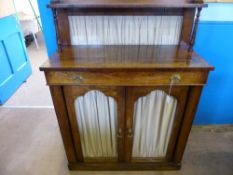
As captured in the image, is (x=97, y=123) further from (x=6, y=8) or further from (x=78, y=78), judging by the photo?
(x=6, y=8)

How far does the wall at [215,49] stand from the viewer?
1.27m

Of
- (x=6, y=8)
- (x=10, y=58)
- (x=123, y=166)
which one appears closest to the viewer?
(x=123, y=166)

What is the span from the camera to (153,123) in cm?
121

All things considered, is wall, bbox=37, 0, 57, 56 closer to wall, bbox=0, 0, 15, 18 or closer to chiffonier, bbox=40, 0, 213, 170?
chiffonier, bbox=40, 0, 213, 170

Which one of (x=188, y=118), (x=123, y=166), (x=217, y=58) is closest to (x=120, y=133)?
(x=123, y=166)

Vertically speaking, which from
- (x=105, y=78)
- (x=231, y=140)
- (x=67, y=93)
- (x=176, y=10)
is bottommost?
(x=231, y=140)

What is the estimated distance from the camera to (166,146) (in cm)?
132

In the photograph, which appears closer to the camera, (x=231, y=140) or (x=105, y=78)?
(x=105, y=78)

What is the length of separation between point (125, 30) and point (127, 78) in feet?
1.41

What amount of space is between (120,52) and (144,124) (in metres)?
0.52

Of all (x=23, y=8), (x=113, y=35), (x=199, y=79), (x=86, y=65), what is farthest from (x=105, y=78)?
(x=23, y=8)

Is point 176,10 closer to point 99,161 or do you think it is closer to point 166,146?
point 166,146

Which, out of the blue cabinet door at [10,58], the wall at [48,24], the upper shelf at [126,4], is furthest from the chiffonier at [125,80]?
the blue cabinet door at [10,58]

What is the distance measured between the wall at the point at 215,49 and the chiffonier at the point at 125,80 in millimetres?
144
